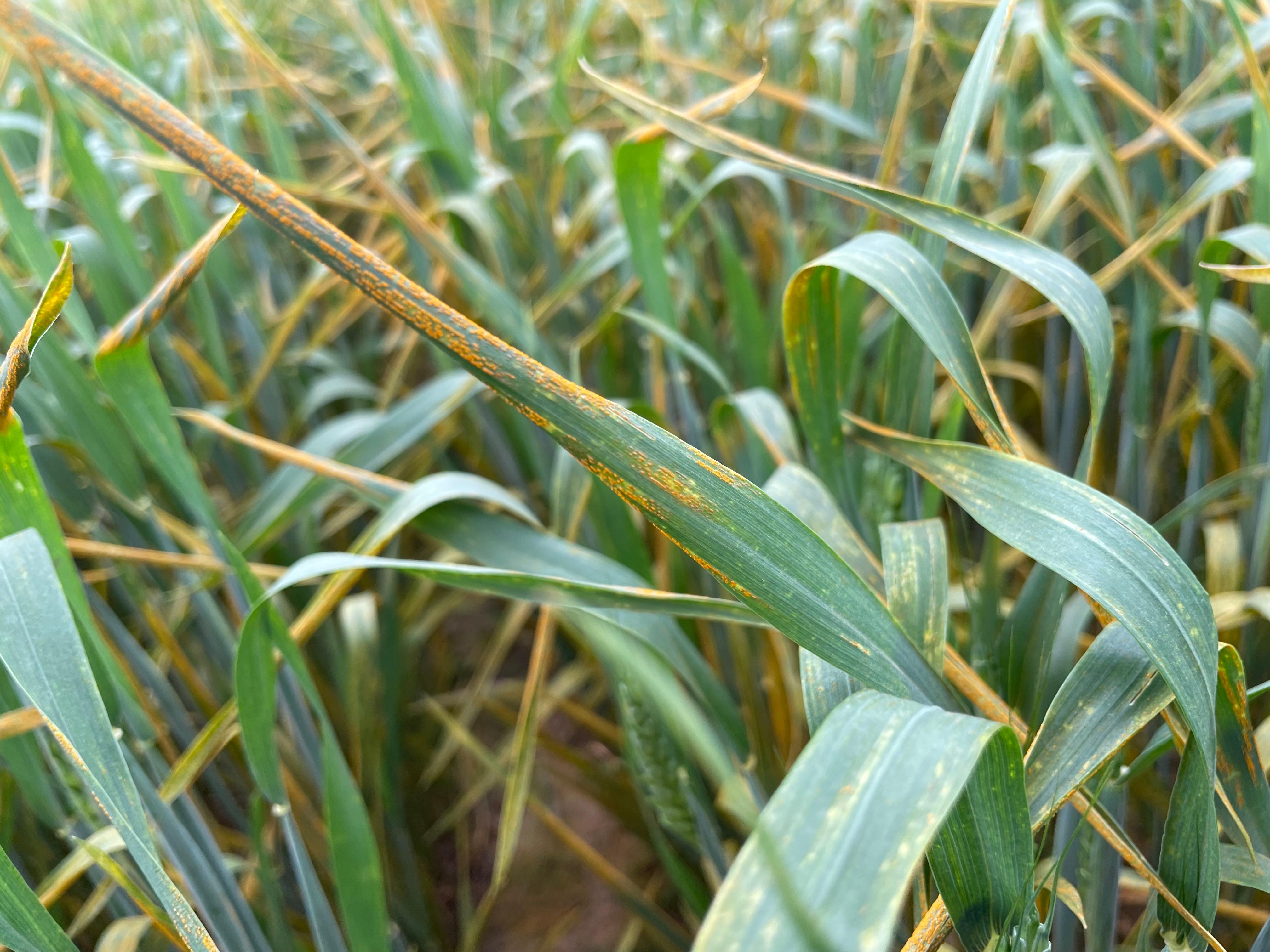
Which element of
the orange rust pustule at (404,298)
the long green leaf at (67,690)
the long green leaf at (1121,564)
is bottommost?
the long green leaf at (67,690)

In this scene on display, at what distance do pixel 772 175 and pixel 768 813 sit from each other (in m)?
0.58

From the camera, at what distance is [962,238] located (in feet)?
1.25

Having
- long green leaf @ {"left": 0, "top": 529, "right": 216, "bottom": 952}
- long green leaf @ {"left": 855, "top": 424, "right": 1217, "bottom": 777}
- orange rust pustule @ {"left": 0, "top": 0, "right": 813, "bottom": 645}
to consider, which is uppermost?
orange rust pustule @ {"left": 0, "top": 0, "right": 813, "bottom": 645}

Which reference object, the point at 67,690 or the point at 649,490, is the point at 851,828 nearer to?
the point at 649,490

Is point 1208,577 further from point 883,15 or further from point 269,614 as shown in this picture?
point 883,15

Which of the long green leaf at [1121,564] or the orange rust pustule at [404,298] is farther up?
the orange rust pustule at [404,298]

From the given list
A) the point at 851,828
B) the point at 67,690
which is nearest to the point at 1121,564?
the point at 851,828

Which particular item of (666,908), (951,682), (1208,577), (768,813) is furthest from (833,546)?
(666,908)

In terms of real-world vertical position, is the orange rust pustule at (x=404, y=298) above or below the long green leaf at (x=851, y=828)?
above

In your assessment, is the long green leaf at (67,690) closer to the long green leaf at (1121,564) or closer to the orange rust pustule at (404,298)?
the orange rust pustule at (404,298)

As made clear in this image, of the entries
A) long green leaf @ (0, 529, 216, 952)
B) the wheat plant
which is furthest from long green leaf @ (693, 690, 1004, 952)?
long green leaf @ (0, 529, 216, 952)

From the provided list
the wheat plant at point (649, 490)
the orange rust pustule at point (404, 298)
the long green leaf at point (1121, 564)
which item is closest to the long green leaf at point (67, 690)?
the wheat plant at point (649, 490)

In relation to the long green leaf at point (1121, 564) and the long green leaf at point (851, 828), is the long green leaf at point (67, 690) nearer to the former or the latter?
the long green leaf at point (851, 828)

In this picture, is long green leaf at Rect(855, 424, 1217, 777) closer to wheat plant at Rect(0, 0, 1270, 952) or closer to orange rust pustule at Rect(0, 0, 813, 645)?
wheat plant at Rect(0, 0, 1270, 952)
